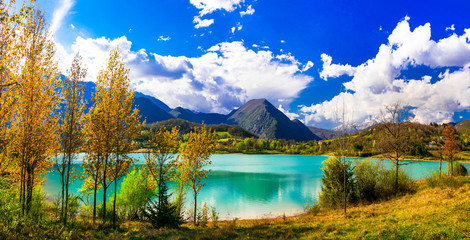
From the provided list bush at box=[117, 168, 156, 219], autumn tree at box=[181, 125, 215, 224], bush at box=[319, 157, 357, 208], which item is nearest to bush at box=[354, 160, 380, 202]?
A: bush at box=[319, 157, 357, 208]

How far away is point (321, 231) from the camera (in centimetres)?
1369

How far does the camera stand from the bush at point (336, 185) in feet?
78.5

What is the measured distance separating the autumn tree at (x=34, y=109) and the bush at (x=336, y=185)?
2517cm

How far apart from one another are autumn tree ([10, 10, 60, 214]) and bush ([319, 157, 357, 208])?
2517 centimetres

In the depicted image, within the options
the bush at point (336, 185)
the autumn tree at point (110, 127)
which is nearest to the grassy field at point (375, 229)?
the autumn tree at point (110, 127)

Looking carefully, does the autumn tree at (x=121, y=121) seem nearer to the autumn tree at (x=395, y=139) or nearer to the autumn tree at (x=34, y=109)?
the autumn tree at (x=34, y=109)

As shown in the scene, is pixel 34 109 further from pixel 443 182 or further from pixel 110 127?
pixel 443 182

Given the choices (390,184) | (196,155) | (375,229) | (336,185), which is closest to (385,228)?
(375,229)

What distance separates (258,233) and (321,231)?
386 cm

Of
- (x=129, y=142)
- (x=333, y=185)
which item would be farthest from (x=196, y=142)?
(x=333, y=185)

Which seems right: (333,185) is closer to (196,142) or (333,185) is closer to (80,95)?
(196,142)

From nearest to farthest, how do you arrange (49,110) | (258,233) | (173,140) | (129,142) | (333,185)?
1. (258,233)
2. (49,110)
3. (129,142)
4. (173,140)
5. (333,185)

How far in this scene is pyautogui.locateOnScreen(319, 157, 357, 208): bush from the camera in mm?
23922

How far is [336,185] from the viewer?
79.9 ft
